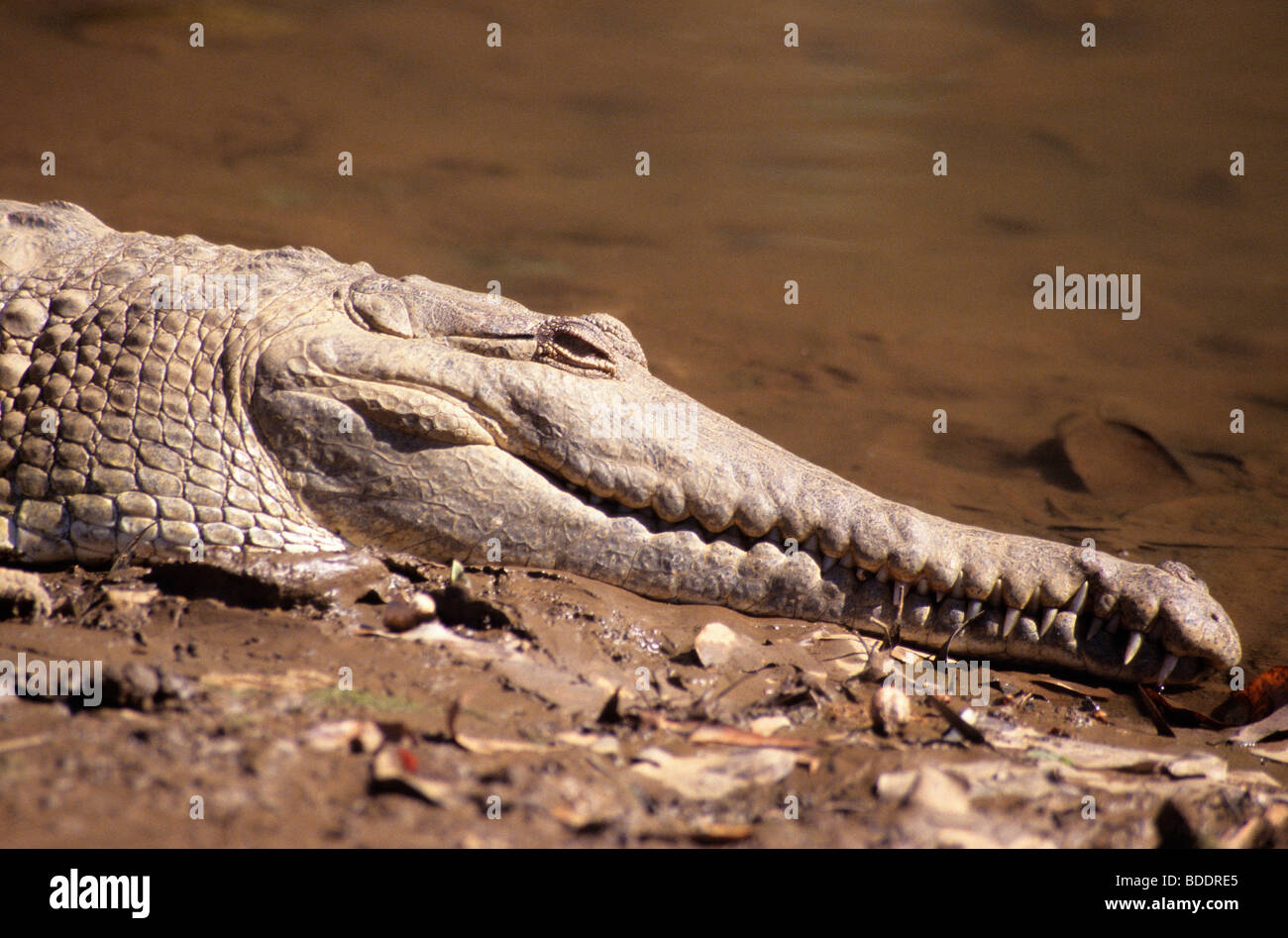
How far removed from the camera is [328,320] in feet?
10.1

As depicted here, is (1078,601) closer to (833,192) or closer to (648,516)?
(648,516)

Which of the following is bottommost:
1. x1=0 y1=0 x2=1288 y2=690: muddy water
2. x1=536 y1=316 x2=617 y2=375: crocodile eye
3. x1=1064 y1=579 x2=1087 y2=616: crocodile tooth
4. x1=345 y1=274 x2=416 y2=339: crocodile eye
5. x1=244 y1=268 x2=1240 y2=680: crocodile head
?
x1=1064 y1=579 x2=1087 y2=616: crocodile tooth

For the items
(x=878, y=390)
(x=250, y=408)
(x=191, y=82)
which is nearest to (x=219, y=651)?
(x=250, y=408)

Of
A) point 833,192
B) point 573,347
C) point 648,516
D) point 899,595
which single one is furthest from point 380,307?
point 833,192

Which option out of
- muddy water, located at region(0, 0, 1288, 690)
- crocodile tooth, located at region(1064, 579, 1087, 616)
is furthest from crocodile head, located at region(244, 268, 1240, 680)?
muddy water, located at region(0, 0, 1288, 690)

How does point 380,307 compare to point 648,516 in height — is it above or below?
above

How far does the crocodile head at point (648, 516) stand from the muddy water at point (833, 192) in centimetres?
109

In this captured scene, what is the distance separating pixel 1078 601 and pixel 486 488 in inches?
72.9

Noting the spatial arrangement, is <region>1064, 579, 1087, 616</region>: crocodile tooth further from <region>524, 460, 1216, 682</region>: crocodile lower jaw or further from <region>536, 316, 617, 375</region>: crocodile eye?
<region>536, 316, 617, 375</region>: crocodile eye

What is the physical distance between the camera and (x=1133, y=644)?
291 centimetres

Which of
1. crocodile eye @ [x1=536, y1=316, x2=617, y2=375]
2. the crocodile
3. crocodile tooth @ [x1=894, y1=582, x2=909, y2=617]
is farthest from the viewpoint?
crocodile eye @ [x1=536, y1=316, x2=617, y2=375]

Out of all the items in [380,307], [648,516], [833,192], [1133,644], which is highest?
[833,192]

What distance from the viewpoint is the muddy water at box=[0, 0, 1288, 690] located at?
538 cm

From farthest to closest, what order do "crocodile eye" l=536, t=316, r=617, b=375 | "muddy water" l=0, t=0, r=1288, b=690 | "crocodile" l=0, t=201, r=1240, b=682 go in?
"muddy water" l=0, t=0, r=1288, b=690 < "crocodile eye" l=536, t=316, r=617, b=375 < "crocodile" l=0, t=201, r=1240, b=682
